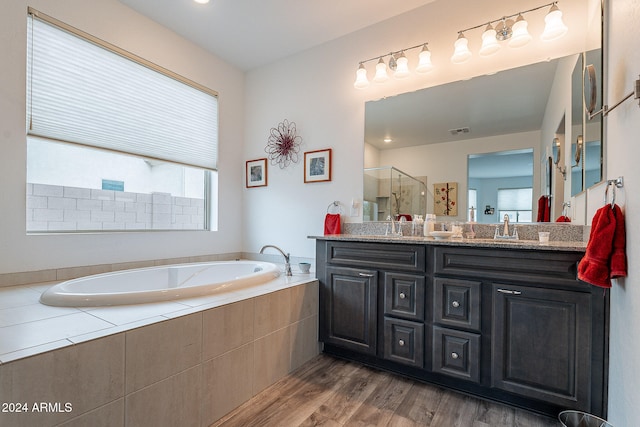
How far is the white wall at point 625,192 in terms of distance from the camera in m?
1.06

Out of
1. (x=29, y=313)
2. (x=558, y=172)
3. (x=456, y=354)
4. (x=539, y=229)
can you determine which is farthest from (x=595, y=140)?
(x=29, y=313)

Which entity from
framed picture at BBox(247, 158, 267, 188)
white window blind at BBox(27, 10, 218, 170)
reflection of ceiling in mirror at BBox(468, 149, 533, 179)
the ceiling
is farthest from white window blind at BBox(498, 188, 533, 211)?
white window blind at BBox(27, 10, 218, 170)

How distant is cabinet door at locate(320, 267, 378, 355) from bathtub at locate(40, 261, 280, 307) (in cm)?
44

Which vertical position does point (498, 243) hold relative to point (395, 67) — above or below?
below

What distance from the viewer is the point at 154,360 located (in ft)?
4.22

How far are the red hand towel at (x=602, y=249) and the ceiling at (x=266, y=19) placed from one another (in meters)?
1.97

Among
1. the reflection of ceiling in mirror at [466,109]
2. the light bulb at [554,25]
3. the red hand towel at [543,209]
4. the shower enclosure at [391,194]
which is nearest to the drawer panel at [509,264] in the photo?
the red hand towel at [543,209]

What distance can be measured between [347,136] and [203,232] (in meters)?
1.68

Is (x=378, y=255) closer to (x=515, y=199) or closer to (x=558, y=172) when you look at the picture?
(x=515, y=199)

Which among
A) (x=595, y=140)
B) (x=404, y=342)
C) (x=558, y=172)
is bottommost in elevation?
(x=404, y=342)

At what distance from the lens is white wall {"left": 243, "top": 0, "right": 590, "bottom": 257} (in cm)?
219

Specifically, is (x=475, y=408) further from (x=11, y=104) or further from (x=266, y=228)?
(x=11, y=104)

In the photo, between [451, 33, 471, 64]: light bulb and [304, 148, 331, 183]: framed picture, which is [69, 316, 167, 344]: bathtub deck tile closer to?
[304, 148, 331, 183]: framed picture

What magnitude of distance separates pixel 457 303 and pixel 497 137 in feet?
3.94
